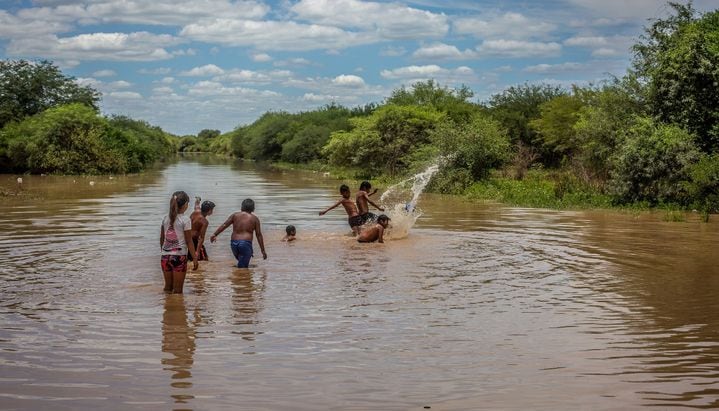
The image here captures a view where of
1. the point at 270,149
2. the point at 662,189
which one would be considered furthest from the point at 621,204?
the point at 270,149

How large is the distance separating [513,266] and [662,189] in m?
15.2

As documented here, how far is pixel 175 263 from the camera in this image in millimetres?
11516

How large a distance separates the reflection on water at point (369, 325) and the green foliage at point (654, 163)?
8.46m

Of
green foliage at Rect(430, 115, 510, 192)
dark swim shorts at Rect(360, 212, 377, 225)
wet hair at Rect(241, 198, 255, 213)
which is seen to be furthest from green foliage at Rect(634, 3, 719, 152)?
wet hair at Rect(241, 198, 255, 213)

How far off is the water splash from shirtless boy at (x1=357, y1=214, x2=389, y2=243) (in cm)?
Result: 116

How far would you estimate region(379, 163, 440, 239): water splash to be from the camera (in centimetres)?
1988

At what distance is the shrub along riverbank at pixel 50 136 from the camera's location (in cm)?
6288

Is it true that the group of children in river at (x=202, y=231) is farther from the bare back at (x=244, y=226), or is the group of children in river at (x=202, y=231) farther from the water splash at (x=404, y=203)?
the water splash at (x=404, y=203)

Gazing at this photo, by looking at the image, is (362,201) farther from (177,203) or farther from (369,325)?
(369,325)

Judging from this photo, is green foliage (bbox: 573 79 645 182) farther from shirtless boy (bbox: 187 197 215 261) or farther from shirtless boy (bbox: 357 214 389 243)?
shirtless boy (bbox: 187 197 215 261)

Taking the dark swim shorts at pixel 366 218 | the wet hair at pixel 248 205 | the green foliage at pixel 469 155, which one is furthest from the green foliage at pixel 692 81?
the wet hair at pixel 248 205

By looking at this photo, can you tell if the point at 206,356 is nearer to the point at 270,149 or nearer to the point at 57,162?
the point at 57,162

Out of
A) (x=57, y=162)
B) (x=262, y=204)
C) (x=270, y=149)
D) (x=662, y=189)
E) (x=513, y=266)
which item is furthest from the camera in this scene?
(x=270, y=149)

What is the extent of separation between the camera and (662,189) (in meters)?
28.0
